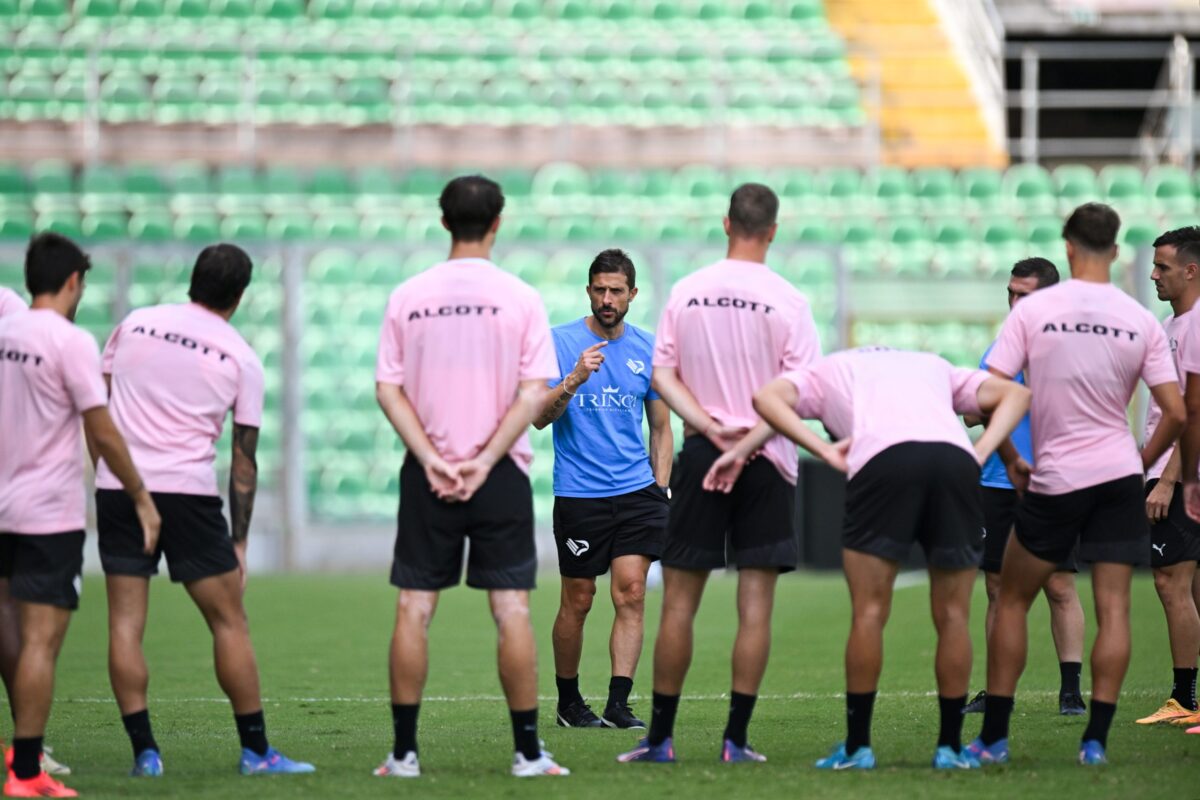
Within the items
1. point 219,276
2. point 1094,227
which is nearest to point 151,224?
point 219,276

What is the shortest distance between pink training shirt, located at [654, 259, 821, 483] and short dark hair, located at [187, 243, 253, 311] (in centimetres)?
159

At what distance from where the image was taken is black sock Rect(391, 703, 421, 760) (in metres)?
6.16

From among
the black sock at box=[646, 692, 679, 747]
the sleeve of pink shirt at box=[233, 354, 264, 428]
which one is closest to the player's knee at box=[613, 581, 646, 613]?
the black sock at box=[646, 692, 679, 747]

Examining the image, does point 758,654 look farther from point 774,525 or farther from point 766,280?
point 766,280

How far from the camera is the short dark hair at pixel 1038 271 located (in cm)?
809

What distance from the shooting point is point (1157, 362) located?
21.2 ft

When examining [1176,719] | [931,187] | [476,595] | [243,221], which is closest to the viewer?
[1176,719]

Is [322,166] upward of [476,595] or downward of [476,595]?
upward

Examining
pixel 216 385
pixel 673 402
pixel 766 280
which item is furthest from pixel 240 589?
pixel 766 280

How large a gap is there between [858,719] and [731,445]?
42.9 inches

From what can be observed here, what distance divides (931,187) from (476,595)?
910cm

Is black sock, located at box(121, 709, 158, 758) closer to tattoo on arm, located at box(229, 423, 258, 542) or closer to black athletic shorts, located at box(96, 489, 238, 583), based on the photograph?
black athletic shorts, located at box(96, 489, 238, 583)

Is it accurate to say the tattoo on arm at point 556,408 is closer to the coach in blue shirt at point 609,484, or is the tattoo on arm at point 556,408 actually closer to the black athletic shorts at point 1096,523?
the coach in blue shirt at point 609,484

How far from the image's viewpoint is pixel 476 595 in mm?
15430
